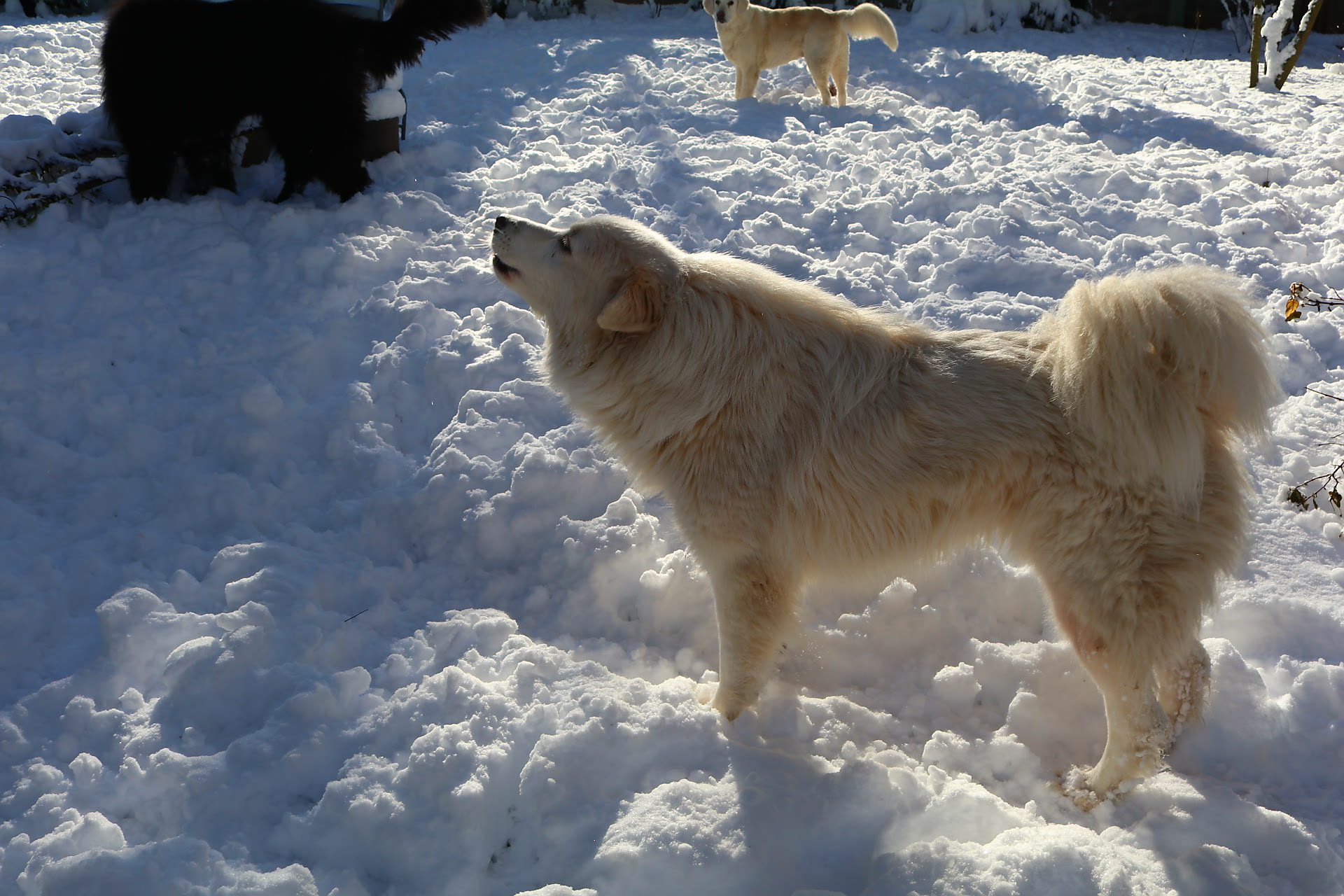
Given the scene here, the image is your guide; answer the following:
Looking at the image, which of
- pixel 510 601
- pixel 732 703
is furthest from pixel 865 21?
pixel 732 703

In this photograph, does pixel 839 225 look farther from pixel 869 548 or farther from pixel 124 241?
pixel 124 241

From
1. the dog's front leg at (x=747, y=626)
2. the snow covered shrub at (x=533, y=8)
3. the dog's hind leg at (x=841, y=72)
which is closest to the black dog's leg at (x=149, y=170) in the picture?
the dog's front leg at (x=747, y=626)

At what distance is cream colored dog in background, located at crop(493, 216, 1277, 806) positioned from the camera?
8.75 ft

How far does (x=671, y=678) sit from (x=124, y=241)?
443 cm

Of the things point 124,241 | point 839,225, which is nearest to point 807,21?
point 839,225

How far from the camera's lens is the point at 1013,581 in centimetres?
377

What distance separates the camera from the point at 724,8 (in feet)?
30.6

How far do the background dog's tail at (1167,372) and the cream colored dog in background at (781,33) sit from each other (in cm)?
702

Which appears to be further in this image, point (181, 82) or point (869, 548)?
point (181, 82)

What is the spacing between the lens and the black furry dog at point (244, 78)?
5.80 metres

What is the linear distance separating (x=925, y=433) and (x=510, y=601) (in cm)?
183

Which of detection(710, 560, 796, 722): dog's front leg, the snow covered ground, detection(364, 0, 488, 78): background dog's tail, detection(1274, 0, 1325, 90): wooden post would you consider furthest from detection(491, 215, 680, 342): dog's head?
detection(1274, 0, 1325, 90): wooden post

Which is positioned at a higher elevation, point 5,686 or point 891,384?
point 891,384

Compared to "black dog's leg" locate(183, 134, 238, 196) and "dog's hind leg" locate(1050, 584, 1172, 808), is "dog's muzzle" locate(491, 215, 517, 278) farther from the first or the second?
"black dog's leg" locate(183, 134, 238, 196)
